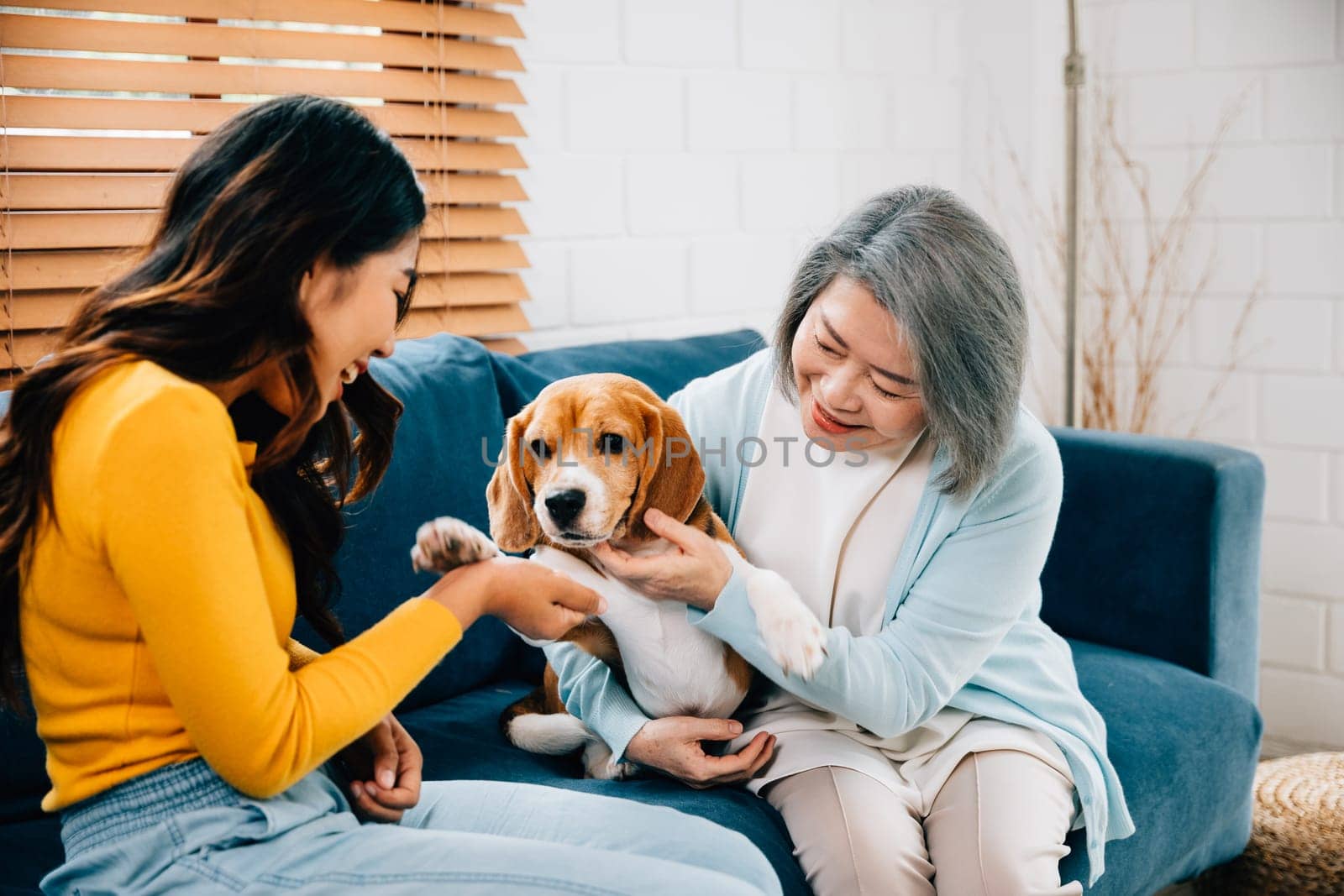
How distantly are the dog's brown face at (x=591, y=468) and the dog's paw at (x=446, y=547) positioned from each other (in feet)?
0.52

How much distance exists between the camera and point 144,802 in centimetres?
105

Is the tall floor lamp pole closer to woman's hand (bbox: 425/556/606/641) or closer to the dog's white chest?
the dog's white chest

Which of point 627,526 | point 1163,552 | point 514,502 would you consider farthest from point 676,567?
point 1163,552

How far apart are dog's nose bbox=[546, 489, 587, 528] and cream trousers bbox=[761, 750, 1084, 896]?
454 millimetres

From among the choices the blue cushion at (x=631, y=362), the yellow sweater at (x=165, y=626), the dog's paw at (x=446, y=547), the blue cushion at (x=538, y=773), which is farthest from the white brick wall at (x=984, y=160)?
the yellow sweater at (x=165, y=626)

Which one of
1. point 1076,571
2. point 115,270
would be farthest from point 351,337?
point 1076,571

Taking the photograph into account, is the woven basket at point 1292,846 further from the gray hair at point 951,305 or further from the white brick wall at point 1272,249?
the gray hair at point 951,305

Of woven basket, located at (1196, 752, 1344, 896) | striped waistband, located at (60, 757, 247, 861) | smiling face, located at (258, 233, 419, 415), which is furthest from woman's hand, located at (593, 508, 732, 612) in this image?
woven basket, located at (1196, 752, 1344, 896)

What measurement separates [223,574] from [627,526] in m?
0.58

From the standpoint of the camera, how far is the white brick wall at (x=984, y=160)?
255cm

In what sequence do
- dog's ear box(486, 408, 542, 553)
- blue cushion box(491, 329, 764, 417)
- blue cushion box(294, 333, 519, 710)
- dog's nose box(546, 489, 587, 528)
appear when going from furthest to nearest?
blue cushion box(491, 329, 764, 417)
blue cushion box(294, 333, 519, 710)
dog's ear box(486, 408, 542, 553)
dog's nose box(546, 489, 587, 528)

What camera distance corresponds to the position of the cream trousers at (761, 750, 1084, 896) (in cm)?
139

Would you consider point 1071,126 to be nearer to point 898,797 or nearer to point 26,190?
point 898,797

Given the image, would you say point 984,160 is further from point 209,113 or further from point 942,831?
point 942,831
